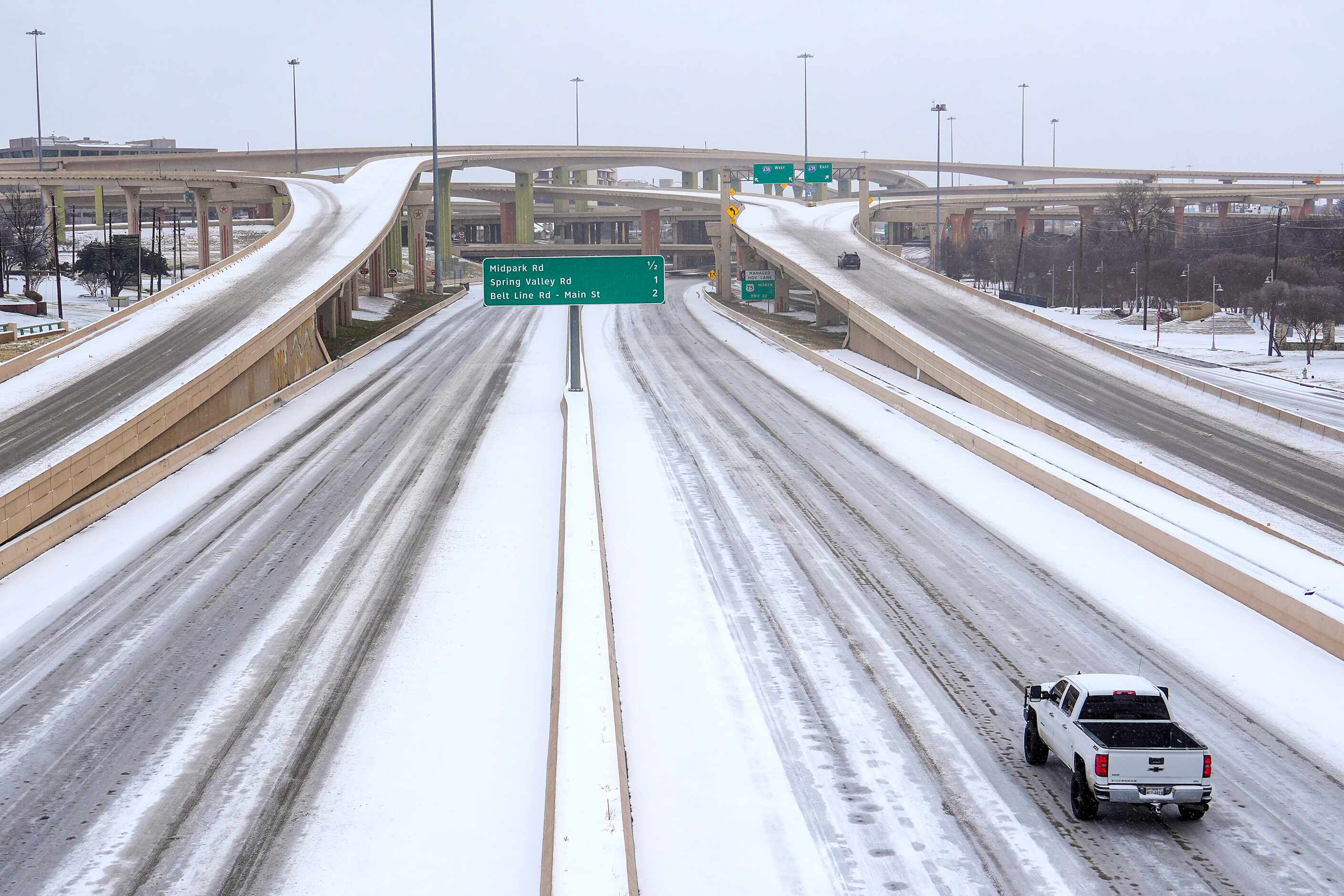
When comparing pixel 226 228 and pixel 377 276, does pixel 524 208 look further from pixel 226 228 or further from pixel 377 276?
pixel 377 276

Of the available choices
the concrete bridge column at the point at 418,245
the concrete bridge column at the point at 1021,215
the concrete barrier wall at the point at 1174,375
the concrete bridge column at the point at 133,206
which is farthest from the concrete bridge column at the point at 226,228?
the concrete bridge column at the point at 1021,215

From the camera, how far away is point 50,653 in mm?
19047

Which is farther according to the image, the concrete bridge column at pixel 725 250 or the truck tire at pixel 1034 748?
the concrete bridge column at pixel 725 250

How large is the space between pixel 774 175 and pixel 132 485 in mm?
70621

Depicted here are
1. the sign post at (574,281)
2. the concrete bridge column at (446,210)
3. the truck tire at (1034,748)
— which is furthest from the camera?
the concrete bridge column at (446,210)

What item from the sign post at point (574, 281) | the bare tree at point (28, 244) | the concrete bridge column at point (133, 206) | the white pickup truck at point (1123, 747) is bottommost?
the white pickup truck at point (1123, 747)

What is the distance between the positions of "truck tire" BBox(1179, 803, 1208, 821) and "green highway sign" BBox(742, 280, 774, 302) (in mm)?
70537

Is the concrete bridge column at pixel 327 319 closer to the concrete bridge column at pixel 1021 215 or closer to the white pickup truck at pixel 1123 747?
the white pickup truck at pixel 1123 747

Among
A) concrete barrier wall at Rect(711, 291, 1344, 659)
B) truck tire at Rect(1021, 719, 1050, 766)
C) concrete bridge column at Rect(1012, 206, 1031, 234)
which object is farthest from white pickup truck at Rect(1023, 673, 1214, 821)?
concrete bridge column at Rect(1012, 206, 1031, 234)

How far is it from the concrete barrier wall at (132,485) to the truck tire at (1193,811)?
20.8m

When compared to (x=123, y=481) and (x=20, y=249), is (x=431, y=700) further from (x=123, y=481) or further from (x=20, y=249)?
(x=20, y=249)

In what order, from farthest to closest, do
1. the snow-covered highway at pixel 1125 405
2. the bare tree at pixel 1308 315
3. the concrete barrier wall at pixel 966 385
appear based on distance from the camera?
1. the bare tree at pixel 1308 315
2. the snow-covered highway at pixel 1125 405
3. the concrete barrier wall at pixel 966 385

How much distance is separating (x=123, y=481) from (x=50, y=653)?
11010mm

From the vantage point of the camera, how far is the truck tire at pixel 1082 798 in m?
13.1
